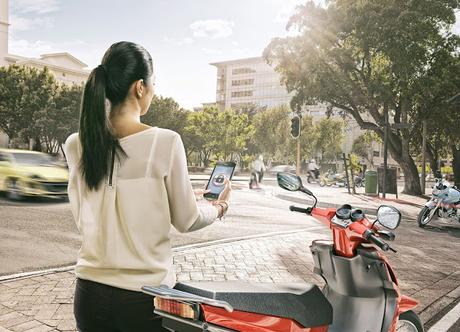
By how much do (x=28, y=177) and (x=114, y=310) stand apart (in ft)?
41.1

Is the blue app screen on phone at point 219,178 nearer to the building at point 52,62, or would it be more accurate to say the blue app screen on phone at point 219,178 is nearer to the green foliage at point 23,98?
the green foliage at point 23,98

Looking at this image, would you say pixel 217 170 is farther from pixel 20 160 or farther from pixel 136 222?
pixel 20 160

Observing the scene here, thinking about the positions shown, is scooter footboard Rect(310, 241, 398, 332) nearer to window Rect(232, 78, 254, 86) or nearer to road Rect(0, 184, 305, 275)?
road Rect(0, 184, 305, 275)

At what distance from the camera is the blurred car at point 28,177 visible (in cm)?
1313

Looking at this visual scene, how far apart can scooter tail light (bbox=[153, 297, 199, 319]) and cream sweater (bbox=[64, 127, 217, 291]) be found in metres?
0.12

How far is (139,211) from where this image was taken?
62.4 inches

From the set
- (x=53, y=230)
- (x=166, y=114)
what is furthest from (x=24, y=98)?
(x=53, y=230)

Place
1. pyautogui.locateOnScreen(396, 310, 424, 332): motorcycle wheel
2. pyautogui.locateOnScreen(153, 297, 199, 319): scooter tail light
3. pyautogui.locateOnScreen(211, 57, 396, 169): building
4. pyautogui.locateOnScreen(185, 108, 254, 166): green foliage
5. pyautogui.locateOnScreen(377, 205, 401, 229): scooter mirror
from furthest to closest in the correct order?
pyautogui.locateOnScreen(211, 57, 396, 169): building → pyautogui.locateOnScreen(185, 108, 254, 166): green foliage → pyautogui.locateOnScreen(396, 310, 424, 332): motorcycle wheel → pyautogui.locateOnScreen(377, 205, 401, 229): scooter mirror → pyautogui.locateOnScreen(153, 297, 199, 319): scooter tail light

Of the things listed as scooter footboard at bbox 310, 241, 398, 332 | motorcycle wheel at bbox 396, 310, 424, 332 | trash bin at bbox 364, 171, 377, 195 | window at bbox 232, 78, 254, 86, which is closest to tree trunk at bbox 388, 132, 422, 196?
trash bin at bbox 364, 171, 377, 195

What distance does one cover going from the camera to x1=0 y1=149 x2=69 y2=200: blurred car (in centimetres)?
1313

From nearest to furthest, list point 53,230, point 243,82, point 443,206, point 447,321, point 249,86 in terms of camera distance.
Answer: point 447,321 → point 53,230 → point 443,206 → point 249,86 → point 243,82

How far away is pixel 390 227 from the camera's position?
2578mm

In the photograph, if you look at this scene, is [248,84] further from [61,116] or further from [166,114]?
[61,116]

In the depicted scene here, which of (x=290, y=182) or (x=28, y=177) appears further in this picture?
(x=28, y=177)
